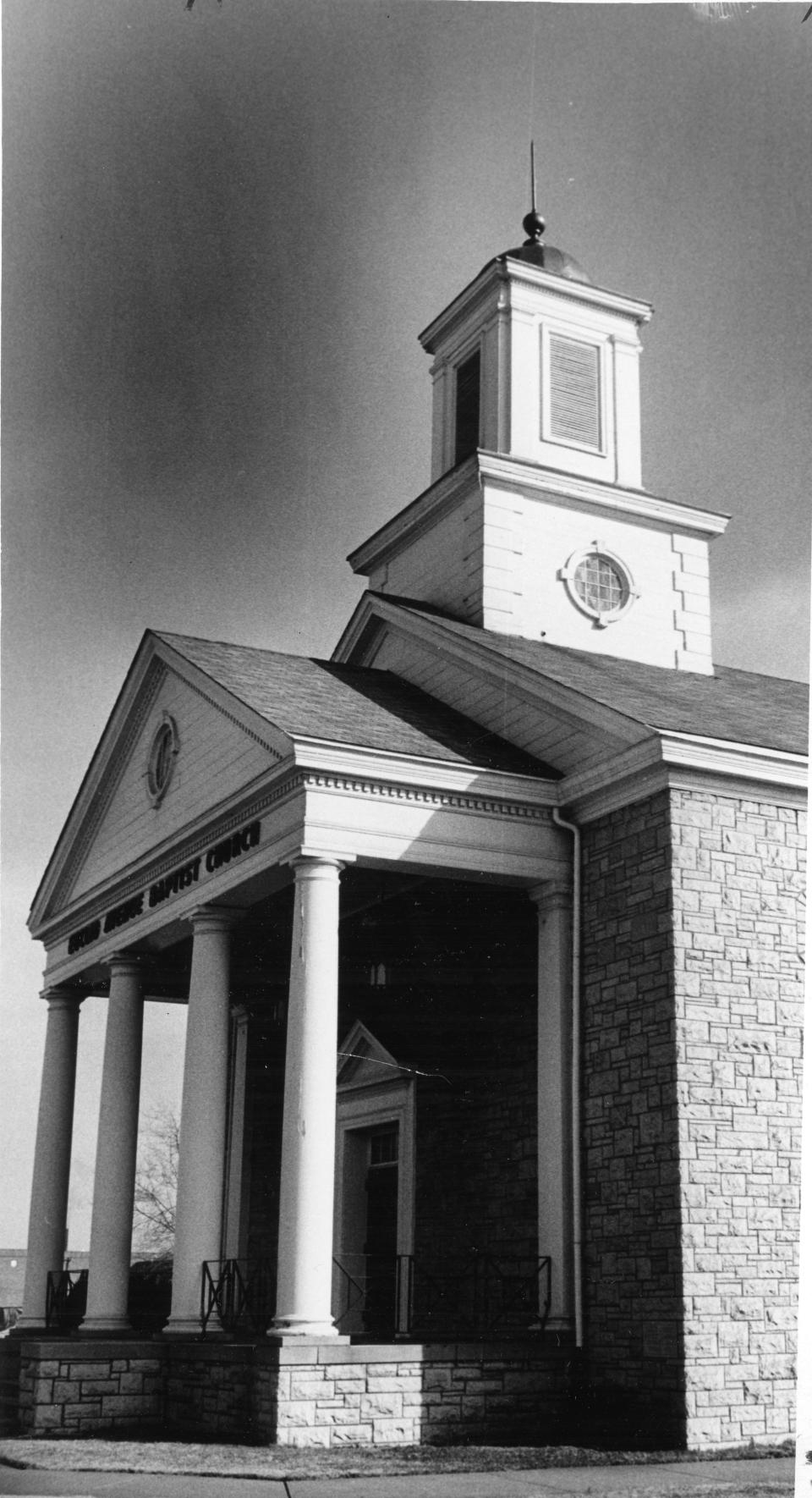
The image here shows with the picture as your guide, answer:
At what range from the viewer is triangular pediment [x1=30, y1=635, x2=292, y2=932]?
1560cm

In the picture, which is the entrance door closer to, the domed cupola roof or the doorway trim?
the doorway trim

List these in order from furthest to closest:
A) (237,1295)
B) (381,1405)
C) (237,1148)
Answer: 1. (237,1148)
2. (237,1295)
3. (381,1405)

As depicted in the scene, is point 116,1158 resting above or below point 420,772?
below

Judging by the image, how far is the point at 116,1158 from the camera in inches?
714

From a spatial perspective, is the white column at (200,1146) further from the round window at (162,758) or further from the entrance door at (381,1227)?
the entrance door at (381,1227)

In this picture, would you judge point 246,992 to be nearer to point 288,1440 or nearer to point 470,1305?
point 470,1305

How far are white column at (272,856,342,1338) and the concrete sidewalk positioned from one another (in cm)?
211

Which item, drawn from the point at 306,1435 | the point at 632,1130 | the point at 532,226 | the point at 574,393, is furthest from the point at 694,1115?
the point at 574,393

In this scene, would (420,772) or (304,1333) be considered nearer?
(304,1333)

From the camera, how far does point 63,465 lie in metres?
12.9

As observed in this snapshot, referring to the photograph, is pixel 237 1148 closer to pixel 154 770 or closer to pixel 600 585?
pixel 154 770

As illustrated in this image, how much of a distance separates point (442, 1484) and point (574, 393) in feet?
47.1

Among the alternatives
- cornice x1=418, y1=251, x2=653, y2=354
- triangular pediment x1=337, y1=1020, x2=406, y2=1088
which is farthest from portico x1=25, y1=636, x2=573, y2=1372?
cornice x1=418, y1=251, x2=653, y2=354

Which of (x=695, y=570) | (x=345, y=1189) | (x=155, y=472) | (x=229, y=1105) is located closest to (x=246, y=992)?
(x=229, y=1105)
